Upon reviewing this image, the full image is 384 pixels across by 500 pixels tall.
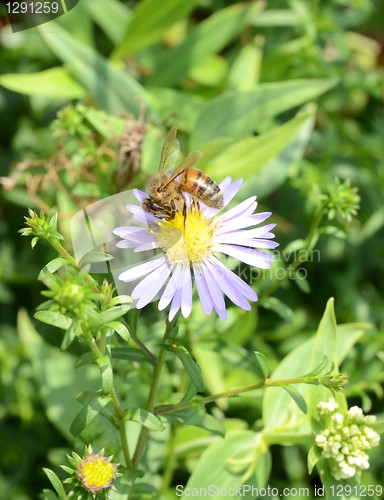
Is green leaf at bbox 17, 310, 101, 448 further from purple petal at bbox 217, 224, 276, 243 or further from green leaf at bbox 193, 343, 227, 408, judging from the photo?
purple petal at bbox 217, 224, 276, 243

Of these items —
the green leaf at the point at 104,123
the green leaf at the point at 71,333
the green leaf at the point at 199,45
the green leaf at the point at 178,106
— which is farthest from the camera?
the green leaf at the point at 199,45

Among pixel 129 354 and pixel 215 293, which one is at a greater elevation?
pixel 215 293

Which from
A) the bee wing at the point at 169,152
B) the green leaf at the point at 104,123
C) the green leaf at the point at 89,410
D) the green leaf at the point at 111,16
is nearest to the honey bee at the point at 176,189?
the bee wing at the point at 169,152

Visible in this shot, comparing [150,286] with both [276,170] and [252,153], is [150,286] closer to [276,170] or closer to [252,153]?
[252,153]

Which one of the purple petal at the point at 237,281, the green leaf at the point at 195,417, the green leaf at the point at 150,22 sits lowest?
the green leaf at the point at 195,417

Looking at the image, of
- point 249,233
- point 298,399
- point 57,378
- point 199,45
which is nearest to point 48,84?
point 199,45

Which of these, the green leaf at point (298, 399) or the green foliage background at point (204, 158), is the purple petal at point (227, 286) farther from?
the green foliage background at point (204, 158)
